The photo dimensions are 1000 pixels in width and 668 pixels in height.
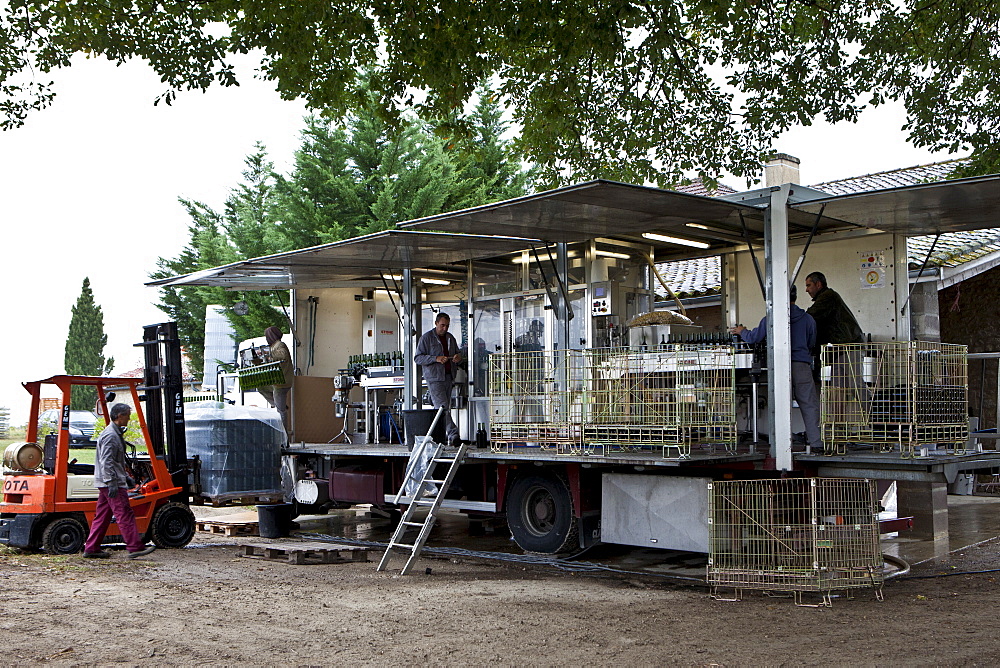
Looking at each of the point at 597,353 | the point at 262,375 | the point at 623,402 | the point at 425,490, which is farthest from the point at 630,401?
the point at 262,375

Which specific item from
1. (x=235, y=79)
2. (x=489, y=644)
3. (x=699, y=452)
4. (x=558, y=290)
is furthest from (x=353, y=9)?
(x=489, y=644)

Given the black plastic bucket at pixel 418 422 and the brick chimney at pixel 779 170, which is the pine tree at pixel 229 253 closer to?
the brick chimney at pixel 779 170

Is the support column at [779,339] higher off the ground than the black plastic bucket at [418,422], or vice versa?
the support column at [779,339]

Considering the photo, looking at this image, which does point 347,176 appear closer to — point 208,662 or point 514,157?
point 514,157

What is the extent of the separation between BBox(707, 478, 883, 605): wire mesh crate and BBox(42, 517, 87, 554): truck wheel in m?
7.02

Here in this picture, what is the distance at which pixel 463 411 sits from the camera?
572 inches

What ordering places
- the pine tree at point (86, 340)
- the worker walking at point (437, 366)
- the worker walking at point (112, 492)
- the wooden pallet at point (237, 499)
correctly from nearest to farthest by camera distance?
the worker walking at point (112, 492), the worker walking at point (437, 366), the wooden pallet at point (237, 499), the pine tree at point (86, 340)

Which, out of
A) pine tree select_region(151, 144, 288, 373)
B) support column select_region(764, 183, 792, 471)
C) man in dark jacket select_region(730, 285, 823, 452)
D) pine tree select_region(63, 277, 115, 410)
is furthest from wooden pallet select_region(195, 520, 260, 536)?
pine tree select_region(63, 277, 115, 410)

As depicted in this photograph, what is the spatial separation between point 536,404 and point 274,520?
4706 mm

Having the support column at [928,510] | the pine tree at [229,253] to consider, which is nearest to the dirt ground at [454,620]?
the support column at [928,510]

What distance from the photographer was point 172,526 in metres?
12.5

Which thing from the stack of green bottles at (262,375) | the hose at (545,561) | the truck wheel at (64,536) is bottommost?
the hose at (545,561)

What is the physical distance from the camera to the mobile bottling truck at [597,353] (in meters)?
9.95

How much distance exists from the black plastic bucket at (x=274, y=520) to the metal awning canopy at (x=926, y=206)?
7.72 m
